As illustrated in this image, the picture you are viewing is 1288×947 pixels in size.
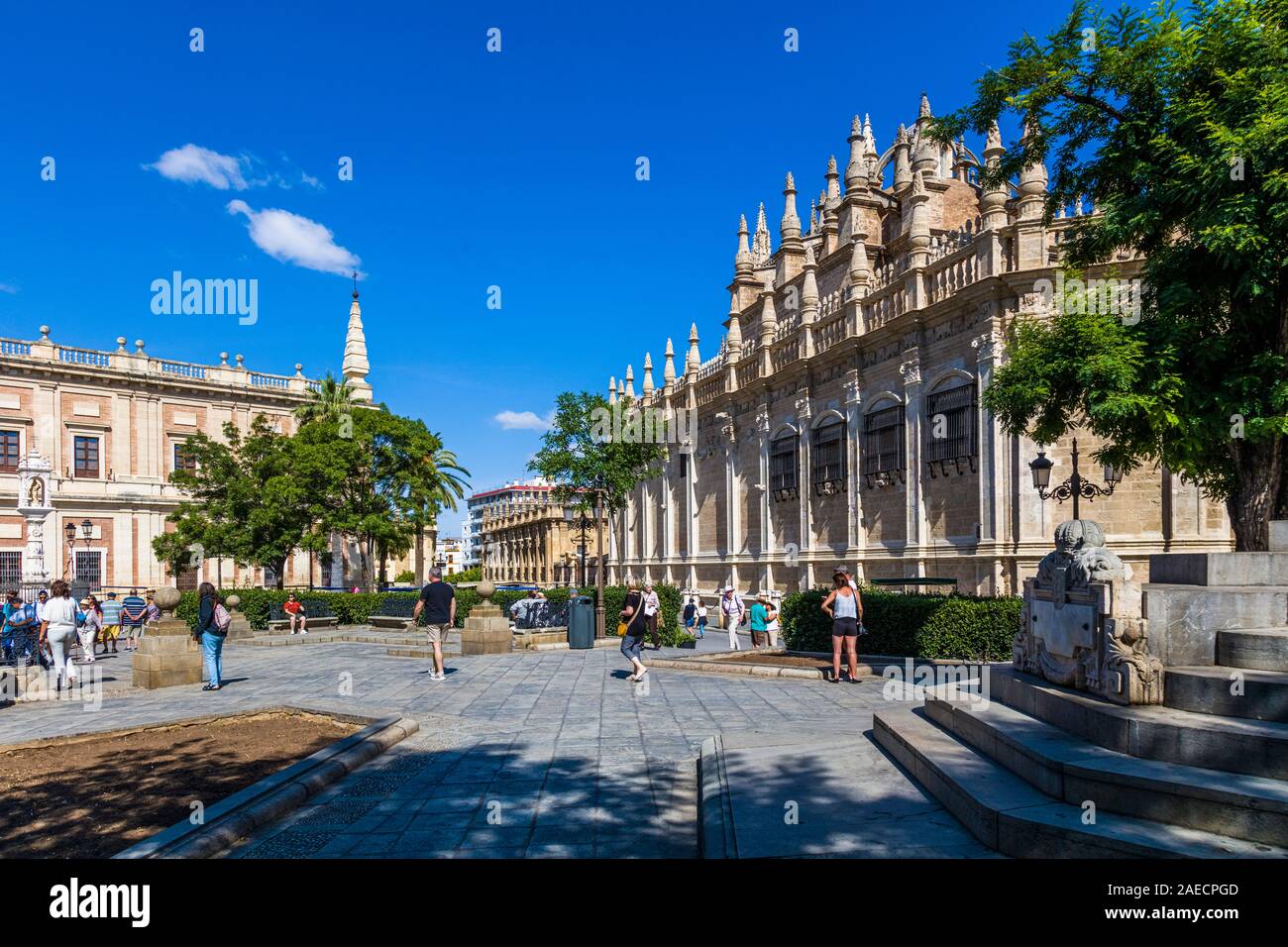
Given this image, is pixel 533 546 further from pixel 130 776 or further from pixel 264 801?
pixel 264 801

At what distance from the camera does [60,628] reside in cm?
1193

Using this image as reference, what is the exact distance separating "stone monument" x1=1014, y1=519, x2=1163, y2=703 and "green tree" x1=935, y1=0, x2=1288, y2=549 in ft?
10.7

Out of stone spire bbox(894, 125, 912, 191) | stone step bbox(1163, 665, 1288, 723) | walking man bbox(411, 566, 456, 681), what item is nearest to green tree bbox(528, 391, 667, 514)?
walking man bbox(411, 566, 456, 681)

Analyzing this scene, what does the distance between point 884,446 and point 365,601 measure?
1861 cm

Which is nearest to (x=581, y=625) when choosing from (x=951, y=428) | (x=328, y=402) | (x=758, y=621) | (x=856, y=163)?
(x=758, y=621)

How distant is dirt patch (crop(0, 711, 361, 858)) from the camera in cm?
509

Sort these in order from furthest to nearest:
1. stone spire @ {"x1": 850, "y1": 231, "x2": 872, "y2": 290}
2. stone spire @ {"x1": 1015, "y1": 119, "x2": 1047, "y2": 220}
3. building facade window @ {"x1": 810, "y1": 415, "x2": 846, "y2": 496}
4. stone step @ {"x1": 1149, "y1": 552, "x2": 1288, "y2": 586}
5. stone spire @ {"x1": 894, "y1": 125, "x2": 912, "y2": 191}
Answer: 1. stone spire @ {"x1": 894, "y1": 125, "x2": 912, "y2": 191}
2. building facade window @ {"x1": 810, "y1": 415, "x2": 846, "y2": 496}
3. stone spire @ {"x1": 850, "y1": 231, "x2": 872, "y2": 290}
4. stone spire @ {"x1": 1015, "y1": 119, "x2": 1047, "y2": 220}
5. stone step @ {"x1": 1149, "y1": 552, "x2": 1288, "y2": 586}

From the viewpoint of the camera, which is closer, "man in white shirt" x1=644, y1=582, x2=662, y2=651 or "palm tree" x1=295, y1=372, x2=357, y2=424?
"man in white shirt" x1=644, y1=582, x2=662, y2=651

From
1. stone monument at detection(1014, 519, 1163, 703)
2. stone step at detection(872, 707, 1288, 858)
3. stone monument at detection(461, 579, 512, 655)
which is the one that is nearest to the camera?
stone step at detection(872, 707, 1288, 858)

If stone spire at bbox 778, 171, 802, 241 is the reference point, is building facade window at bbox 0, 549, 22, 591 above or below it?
below

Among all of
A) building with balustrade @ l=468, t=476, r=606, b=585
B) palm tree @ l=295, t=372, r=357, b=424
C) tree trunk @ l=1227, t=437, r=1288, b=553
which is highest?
palm tree @ l=295, t=372, r=357, b=424

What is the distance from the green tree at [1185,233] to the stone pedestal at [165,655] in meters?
13.4

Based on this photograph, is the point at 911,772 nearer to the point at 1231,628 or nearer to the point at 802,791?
the point at 802,791

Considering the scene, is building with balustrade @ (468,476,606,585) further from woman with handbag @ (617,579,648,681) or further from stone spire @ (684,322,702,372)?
woman with handbag @ (617,579,648,681)
